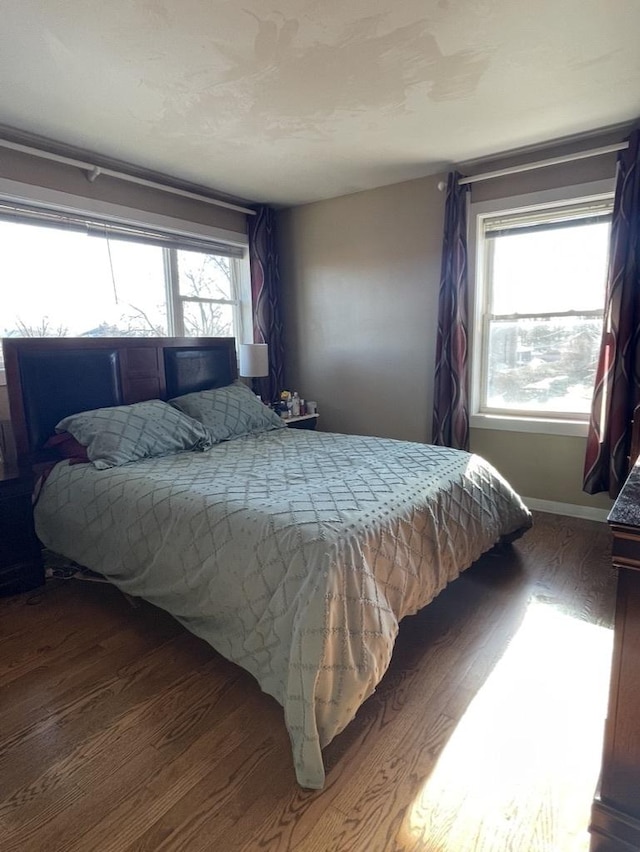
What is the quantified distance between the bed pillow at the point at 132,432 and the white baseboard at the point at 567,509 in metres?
2.40

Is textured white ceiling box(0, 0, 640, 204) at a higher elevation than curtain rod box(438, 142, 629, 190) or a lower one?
higher

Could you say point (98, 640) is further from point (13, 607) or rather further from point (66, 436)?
point (66, 436)

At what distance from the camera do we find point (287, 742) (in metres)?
1.52

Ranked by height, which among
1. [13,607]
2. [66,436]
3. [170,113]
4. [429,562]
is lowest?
[13,607]

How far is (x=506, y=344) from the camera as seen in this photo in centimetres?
360

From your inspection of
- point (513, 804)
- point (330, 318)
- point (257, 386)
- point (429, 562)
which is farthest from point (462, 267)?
point (513, 804)

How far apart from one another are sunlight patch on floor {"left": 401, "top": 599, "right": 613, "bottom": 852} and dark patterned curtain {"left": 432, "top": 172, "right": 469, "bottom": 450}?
1.85 metres

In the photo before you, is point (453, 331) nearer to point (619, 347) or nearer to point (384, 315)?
point (384, 315)

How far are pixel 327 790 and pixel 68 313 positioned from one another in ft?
10.0

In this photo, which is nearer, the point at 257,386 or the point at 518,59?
the point at 518,59

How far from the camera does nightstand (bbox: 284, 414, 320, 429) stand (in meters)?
4.06

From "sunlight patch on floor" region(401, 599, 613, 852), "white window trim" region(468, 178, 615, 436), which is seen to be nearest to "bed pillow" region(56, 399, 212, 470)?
"sunlight patch on floor" region(401, 599, 613, 852)

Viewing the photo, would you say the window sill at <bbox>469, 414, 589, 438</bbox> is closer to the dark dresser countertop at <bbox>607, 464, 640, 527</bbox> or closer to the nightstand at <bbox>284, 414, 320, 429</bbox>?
the nightstand at <bbox>284, 414, 320, 429</bbox>

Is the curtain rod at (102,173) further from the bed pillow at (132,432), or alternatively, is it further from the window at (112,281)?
the bed pillow at (132,432)
